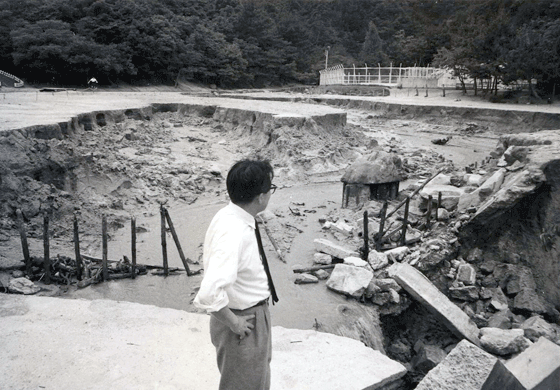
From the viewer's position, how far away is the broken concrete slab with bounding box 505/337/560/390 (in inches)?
134

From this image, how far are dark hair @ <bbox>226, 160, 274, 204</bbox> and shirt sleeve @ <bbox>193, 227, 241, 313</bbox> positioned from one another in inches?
7.7

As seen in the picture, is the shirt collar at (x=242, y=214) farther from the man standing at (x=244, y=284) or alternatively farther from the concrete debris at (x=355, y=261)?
the concrete debris at (x=355, y=261)

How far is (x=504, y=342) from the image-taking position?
520 centimetres

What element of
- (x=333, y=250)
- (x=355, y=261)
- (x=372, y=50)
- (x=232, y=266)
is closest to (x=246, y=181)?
(x=232, y=266)

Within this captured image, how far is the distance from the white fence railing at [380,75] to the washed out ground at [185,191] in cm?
1828

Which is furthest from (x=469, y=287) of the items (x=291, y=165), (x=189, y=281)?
(x=291, y=165)

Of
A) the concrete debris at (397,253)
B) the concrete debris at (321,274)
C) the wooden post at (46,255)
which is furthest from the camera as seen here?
the concrete debris at (397,253)

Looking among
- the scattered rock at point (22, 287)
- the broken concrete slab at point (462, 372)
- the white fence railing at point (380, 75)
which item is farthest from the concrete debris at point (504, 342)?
the white fence railing at point (380, 75)

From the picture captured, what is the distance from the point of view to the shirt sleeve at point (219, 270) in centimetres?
190

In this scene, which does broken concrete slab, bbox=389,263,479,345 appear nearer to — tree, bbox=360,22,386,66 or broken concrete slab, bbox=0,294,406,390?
broken concrete slab, bbox=0,294,406,390

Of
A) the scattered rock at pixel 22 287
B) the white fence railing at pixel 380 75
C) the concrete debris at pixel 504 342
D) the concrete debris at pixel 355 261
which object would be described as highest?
the white fence railing at pixel 380 75

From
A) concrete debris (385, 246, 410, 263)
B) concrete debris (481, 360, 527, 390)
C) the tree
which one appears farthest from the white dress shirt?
the tree

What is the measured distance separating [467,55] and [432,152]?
1204 centimetres

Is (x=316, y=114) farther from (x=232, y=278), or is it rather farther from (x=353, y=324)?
(x=232, y=278)
